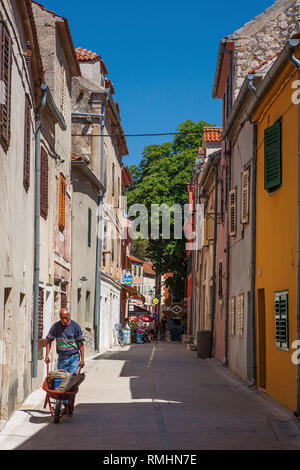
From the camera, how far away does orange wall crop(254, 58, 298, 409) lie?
40.9 feet

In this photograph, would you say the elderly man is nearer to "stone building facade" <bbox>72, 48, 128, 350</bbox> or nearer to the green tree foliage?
"stone building facade" <bbox>72, 48, 128, 350</bbox>

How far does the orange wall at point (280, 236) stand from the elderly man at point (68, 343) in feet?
11.6

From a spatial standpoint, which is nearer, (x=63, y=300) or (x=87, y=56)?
(x=63, y=300)

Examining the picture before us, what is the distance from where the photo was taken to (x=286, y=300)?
12.8 meters

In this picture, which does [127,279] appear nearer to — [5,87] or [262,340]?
[262,340]

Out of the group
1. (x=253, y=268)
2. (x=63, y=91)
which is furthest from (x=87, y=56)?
(x=253, y=268)

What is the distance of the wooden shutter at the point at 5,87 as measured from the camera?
1035cm

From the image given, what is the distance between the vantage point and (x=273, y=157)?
14.2 metres

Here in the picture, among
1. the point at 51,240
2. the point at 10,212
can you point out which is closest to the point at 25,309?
the point at 10,212

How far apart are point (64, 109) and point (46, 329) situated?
6.37 meters

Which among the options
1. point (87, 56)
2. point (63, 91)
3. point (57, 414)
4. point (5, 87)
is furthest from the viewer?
point (87, 56)

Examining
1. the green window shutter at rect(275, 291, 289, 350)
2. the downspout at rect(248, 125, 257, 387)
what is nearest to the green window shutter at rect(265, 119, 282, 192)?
the downspout at rect(248, 125, 257, 387)

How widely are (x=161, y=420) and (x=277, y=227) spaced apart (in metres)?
4.48

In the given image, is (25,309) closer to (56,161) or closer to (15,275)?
(15,275)
